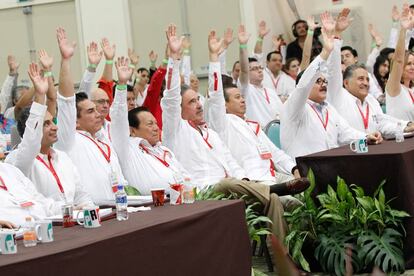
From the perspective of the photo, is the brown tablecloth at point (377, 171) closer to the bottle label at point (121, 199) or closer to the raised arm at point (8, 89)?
the bottle label at point (121, 199)

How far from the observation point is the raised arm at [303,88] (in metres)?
5.67

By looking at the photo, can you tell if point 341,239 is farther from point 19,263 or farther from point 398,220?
point 19,263

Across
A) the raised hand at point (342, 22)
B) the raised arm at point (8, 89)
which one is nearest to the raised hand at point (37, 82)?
the raised hand at point (342, 22)

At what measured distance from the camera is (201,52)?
11.4 m

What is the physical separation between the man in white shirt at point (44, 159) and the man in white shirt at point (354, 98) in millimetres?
2667

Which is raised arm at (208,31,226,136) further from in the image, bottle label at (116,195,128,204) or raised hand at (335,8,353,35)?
bottle label at (116,195,128,204)

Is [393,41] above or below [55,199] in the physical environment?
above

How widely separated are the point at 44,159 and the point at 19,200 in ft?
2.07

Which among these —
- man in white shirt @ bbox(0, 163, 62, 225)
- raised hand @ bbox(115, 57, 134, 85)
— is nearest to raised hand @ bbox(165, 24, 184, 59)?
raised hand @ bbox(115, 57, 134, 85)

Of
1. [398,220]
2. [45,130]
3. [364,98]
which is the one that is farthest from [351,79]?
[45,130]

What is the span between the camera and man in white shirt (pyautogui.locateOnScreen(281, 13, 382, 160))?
582 centimetres

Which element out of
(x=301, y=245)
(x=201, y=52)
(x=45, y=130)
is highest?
(x=201, y=52)

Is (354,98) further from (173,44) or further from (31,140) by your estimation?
(31,140)

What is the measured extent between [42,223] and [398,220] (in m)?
2.52
